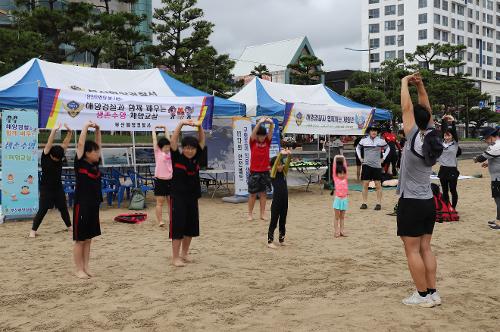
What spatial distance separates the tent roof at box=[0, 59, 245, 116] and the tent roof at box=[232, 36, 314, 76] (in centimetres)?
4194

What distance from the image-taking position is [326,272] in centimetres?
552

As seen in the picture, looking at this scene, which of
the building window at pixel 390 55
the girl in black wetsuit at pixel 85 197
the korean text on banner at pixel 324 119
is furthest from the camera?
the building window at pixel 390 55

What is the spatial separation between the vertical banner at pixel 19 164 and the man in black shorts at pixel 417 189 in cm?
740

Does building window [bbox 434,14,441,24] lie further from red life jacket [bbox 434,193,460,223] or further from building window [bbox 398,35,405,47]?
red life jacket [bbox 434,193,460,223]

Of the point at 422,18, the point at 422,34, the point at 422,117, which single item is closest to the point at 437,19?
the point at 422,18

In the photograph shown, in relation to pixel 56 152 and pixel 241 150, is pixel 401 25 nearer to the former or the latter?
pixel 241 150

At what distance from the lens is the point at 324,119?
506 inches

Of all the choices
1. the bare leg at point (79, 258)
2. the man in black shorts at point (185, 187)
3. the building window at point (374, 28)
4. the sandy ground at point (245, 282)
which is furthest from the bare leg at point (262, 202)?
the building window at point (374, 28)

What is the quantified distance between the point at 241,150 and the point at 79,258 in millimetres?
6625

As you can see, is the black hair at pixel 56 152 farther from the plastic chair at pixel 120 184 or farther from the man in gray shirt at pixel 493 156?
the man in gray shirt at pixel 493 156

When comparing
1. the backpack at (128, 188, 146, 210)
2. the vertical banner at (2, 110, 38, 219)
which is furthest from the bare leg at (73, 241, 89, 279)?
the backpack at (128, 188, 146, 210)

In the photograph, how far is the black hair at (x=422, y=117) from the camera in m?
4.06

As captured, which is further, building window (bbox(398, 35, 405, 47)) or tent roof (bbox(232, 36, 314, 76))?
building window (bbox(398, 35, 405, 47))

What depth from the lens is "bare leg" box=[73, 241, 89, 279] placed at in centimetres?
527
